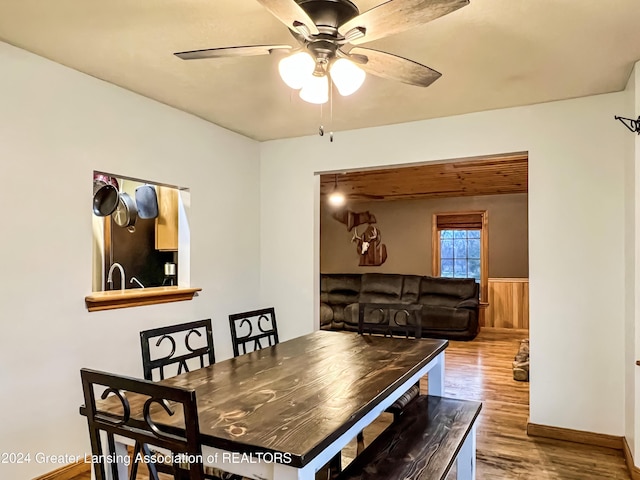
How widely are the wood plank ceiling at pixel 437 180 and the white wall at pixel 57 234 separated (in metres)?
2.48

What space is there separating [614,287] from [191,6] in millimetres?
3007

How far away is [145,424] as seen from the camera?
1.28 metres

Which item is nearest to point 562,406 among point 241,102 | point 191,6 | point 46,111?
point 241,102

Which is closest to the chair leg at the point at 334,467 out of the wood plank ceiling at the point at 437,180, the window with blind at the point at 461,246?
the wood plank ceiling at the point at 437,180

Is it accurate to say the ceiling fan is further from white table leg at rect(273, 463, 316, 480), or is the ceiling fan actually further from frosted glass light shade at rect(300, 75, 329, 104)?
white table leg at rect(273, 463, 316, 480)

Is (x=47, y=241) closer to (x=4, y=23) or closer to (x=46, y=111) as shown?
(x=46, y=111)

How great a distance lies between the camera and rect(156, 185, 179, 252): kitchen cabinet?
12.4 feet

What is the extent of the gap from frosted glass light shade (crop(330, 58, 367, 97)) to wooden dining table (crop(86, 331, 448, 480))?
1202mm

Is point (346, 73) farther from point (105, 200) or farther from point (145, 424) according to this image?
point (105, 200)

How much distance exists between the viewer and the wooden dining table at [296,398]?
4.08ft

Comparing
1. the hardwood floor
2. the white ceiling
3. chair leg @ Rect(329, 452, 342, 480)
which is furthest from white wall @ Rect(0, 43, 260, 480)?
chair leg @ Rect(329, 452, 342, 480)

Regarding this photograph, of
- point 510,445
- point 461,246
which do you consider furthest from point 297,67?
point 461,246

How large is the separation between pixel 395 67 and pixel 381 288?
5.88 meters

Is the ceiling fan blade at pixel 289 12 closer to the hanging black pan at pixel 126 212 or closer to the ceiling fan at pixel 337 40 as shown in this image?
the ceiling fan at pixel 337 40
